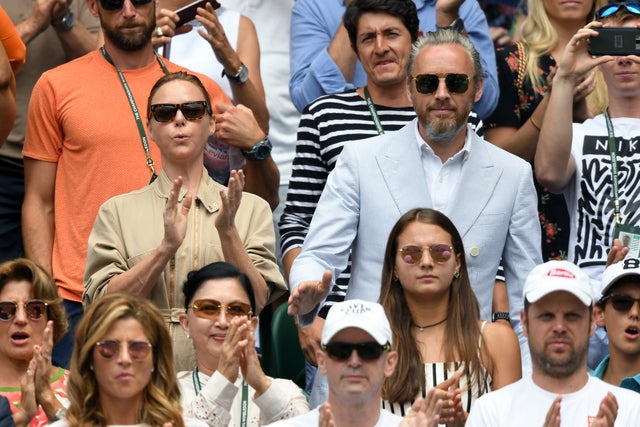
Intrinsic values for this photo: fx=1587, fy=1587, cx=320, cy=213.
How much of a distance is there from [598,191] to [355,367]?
2.43 meters

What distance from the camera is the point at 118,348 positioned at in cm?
638

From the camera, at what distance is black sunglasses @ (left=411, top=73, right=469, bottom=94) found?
7562mm

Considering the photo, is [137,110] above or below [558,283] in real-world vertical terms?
above

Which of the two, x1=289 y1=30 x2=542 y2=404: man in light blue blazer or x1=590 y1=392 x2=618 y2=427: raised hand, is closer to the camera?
x1=590 y1=392 x2=618 y2=427: raised hand

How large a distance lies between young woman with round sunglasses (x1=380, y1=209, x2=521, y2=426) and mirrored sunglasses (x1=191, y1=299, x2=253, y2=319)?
649mm

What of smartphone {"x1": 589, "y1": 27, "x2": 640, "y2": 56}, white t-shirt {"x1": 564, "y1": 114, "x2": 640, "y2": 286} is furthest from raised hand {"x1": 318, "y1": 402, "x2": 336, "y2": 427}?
smartphone {"x1": 589, "y1": 27, "x2": 640, "y2": 56}

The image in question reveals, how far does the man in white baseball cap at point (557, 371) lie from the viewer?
6410mm

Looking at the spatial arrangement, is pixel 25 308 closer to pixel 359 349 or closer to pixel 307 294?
pixel 307 294

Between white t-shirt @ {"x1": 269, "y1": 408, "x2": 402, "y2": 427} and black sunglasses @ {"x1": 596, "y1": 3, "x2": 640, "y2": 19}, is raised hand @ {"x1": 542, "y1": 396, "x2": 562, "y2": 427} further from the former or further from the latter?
black sunglasses @ {"x1": 596, "y1": 3, "x2": 640, "y2": 19}

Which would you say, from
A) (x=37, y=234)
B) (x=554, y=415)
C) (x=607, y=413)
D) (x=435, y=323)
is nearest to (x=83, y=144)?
(x=37, y=234)

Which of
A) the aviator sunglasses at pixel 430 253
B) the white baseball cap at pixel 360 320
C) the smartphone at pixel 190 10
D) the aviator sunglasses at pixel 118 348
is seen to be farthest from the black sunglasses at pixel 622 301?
the smartphone at pixel 190 10

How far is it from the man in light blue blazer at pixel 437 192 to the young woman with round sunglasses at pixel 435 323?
264 mm

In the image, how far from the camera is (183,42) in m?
9.28

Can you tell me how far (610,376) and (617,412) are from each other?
1171 millimetres
